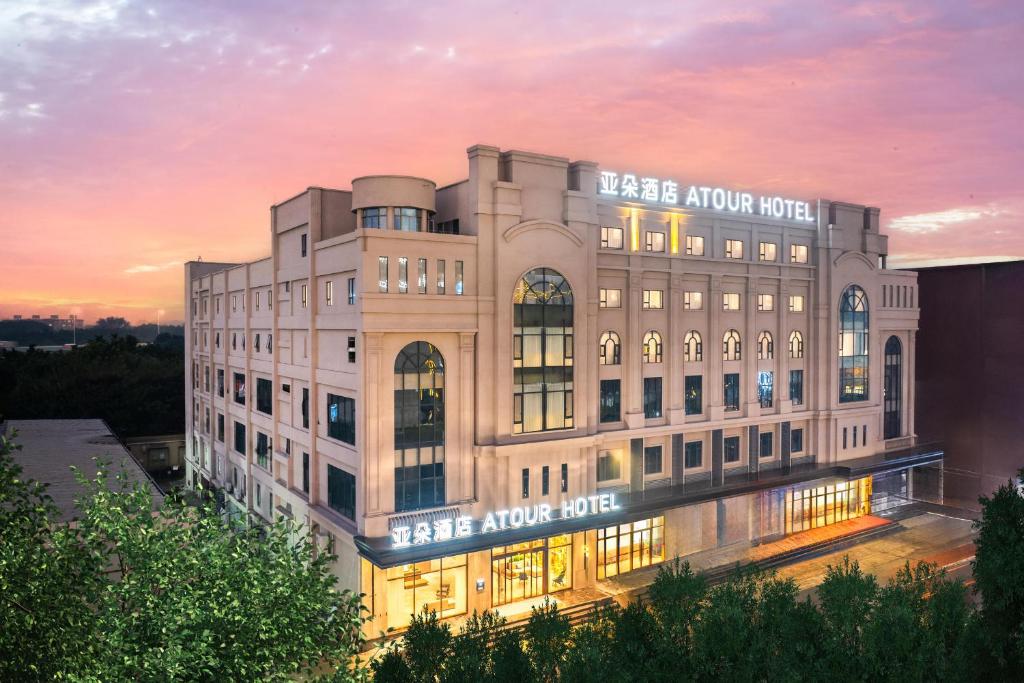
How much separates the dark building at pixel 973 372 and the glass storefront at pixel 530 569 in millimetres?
49474

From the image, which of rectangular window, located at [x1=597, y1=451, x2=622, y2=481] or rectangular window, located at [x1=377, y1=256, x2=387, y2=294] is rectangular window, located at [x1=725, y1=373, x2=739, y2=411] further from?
rectangular window, located at [x1=377, y1=256, x2=387, y2=294]

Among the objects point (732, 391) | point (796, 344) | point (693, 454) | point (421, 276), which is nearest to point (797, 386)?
point (796, 344)

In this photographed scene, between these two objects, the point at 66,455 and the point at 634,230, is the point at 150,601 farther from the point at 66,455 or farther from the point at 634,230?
the point at 66,455

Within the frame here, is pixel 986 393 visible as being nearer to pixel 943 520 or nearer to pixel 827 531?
A: pixel 943 520

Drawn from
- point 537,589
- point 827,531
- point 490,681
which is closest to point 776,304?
point 827,531

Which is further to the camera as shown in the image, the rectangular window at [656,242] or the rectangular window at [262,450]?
the rectangular window at [262,450]

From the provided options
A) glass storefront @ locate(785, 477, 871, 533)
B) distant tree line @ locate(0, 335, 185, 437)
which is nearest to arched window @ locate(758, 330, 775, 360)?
glass storefront @ locate(785, 477, 871, 533)

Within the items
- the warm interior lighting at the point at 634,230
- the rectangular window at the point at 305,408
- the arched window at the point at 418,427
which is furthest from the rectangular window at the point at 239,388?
the warm interior lighting at the point at 634,230

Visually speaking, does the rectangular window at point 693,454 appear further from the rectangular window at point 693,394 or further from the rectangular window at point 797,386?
the rectangular window at point 797,386

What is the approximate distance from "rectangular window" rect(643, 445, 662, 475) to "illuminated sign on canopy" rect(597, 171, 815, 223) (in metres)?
18.7

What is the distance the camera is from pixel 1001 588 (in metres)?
25.0

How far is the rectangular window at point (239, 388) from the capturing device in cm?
6409

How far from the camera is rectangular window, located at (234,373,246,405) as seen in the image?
2523 inches

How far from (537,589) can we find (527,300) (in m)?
19.0
